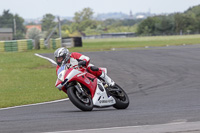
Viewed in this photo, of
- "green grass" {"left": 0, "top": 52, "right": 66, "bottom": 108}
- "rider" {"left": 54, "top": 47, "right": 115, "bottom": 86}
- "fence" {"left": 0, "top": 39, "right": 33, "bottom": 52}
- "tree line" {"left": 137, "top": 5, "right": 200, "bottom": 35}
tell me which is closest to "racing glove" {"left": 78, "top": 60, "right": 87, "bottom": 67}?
"rider" {"left": 54, "top": 47, "right": 115, "bottom": 86}

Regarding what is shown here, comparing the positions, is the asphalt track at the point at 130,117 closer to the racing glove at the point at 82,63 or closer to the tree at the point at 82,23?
the racing glove at the point at 82,63

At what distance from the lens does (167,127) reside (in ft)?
20.0

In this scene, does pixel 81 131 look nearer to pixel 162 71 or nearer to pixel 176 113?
pixel 176 113

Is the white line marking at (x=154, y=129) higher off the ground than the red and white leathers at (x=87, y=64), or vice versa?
the red and white leathers at (x=87, y=64)

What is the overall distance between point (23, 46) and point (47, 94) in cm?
2909

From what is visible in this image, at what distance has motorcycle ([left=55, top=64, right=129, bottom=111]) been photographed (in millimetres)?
8406

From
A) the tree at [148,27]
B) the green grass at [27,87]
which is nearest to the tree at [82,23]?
the tree at [148,27]

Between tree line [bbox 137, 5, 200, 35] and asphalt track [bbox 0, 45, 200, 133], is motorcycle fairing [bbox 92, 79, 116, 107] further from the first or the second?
tree line [bbox 137, 5, 200, 35]

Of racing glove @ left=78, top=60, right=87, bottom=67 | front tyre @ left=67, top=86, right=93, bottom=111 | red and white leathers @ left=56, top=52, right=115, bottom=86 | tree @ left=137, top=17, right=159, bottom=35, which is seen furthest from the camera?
tree @ left=137, top=17, right=159, bottom=35

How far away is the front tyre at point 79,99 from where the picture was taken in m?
8.30

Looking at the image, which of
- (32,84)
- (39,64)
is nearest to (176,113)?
(32,84)

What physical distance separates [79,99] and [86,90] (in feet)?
1.59

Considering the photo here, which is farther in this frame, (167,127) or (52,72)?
Answer: (52,72)

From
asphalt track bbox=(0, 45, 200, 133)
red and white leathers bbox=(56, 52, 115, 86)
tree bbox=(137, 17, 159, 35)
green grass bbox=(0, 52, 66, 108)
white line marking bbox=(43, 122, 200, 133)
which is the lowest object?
green grass bbox=(0, 52, 66, 108)
